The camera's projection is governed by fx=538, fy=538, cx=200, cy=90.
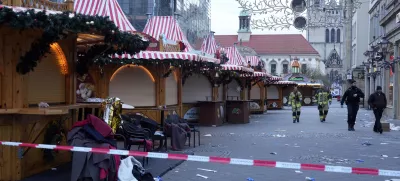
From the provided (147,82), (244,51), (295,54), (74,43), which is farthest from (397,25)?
(295,54)

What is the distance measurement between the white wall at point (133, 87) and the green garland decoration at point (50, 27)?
25.2 ft

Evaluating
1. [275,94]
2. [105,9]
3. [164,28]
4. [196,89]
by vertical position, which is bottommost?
[275,94]

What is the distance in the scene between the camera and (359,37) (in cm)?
5159

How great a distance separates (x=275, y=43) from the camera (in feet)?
351

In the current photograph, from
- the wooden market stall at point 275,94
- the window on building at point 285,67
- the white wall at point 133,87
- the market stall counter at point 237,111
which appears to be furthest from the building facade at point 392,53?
the window on building at point 285,67

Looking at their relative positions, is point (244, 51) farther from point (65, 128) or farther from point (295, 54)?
point (65, 128)

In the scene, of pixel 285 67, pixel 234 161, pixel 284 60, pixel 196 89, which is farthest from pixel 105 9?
Result: pixel 284 60

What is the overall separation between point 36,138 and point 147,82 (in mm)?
8930

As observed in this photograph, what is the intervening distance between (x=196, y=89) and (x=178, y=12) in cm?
2604

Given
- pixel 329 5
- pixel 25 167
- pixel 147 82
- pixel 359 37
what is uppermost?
pixel 359 37

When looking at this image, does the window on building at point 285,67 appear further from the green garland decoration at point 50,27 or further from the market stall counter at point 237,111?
the green garland decoration at point 50,27

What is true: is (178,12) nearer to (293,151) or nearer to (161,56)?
(161,56)

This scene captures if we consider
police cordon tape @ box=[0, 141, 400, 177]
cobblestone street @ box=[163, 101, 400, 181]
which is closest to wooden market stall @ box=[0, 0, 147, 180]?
police cordon tape @ box=[0, 141, 400, 177]

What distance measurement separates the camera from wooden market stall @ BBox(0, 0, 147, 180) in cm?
805
